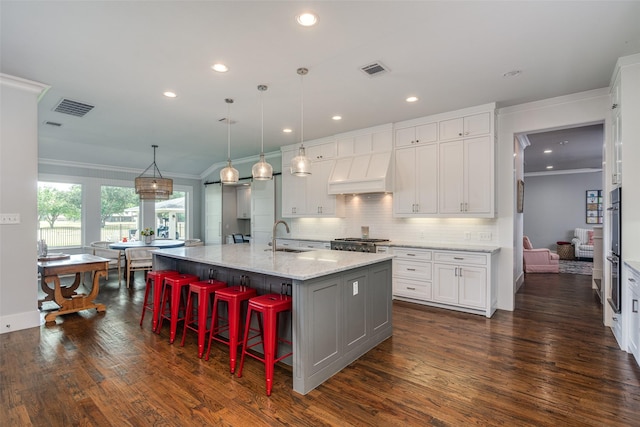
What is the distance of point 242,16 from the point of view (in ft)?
8.02

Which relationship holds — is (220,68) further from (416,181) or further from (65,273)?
(65,273)

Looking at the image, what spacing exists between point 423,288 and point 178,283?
3265 millimetres

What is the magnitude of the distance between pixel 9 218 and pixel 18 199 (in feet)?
0.76

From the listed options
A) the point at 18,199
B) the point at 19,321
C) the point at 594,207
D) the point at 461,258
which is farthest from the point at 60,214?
the point at 594,207

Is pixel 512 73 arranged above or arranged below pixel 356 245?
above

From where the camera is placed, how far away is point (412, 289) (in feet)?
15.6

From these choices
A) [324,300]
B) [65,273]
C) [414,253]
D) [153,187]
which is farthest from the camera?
[153,187]

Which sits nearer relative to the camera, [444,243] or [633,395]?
[633,395]

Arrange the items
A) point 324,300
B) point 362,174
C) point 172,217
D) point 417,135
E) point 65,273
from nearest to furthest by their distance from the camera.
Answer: point 324,300 < point 65,273 < point 417,135 < point 362,174 < point 172,217

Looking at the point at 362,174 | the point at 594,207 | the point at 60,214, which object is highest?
the point at 362,174

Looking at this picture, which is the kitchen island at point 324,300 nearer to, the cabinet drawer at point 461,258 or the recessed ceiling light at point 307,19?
the cabinet drawer at point 461,258

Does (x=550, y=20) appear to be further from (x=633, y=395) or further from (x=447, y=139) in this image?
(x=633, y=395)

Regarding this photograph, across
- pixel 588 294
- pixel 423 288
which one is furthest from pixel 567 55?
pixel 588 294

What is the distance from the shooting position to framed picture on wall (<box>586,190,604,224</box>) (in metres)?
9.71
